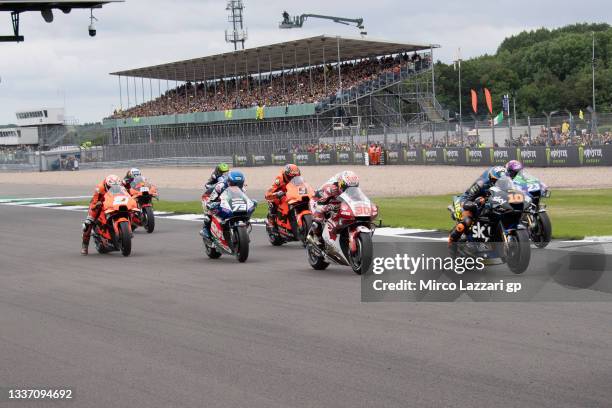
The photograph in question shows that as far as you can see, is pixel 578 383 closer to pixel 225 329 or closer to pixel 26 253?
pixel 225 329

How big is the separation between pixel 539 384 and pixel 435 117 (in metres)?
63.0

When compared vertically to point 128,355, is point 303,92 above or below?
above

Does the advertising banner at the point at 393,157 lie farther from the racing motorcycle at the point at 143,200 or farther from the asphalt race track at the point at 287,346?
the asphalt race track at the point at 287,346

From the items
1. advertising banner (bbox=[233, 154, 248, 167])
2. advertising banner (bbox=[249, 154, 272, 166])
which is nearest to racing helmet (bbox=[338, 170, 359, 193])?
advertising banner (bbox=[249, 154, 272, 166])

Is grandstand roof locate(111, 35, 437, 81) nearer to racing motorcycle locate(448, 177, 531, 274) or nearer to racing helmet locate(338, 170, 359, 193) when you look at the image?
racing helmet locate(338, 170, 359, 193)

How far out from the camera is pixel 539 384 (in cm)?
632

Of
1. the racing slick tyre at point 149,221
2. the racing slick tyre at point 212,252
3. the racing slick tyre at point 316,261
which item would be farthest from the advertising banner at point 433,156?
the racing slick tyre at point 316,261

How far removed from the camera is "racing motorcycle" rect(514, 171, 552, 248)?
1445 centimetres

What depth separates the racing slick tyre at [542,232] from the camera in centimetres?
1442

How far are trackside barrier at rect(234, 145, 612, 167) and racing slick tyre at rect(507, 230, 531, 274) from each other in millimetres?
26837

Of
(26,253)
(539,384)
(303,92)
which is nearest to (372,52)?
(303,92)

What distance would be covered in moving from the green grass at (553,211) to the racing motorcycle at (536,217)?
4.60 ft

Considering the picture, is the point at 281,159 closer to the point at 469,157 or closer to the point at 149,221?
the point at 469,157

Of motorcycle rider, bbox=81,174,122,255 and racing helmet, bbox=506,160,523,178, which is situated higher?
racing helmet, bbox=506,160,523,178
